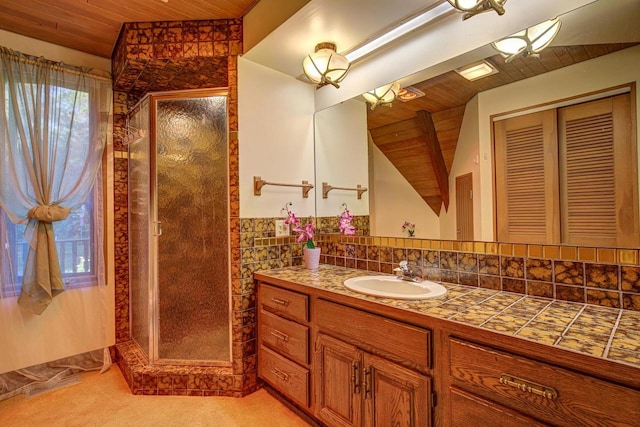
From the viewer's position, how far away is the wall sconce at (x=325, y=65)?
1.83m

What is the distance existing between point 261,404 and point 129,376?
38.7 inches

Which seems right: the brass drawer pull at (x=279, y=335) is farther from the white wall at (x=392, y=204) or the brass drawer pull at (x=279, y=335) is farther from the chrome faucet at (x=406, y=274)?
Answer: the white wall at (x=392, y=204)

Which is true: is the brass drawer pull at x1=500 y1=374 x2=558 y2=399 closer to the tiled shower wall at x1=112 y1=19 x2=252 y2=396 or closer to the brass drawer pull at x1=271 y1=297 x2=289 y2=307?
the brass drawer pull at x1=271 y1=297 x2=289 y2=307

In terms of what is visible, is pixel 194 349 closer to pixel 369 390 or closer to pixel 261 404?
pixel 261 404

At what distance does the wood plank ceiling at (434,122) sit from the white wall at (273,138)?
1.79ft

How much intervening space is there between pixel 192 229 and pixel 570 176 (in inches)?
85.2

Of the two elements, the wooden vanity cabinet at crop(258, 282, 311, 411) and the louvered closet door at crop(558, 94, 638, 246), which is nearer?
the louvered closet door at crop(558, 94, 638, 246)

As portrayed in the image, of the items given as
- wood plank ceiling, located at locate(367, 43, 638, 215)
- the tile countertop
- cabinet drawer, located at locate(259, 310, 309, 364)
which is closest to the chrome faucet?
the tile countertop

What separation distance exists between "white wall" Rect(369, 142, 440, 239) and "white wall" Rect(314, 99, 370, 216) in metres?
0.07

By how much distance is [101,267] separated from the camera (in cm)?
240

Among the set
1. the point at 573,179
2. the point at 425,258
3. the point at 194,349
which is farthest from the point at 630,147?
the point at 194,349

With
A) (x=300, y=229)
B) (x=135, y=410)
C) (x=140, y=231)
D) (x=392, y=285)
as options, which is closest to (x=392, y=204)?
(x=392, y=285)

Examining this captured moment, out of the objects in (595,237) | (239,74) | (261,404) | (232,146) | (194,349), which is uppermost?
(239,74)

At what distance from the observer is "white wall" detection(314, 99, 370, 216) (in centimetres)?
214
